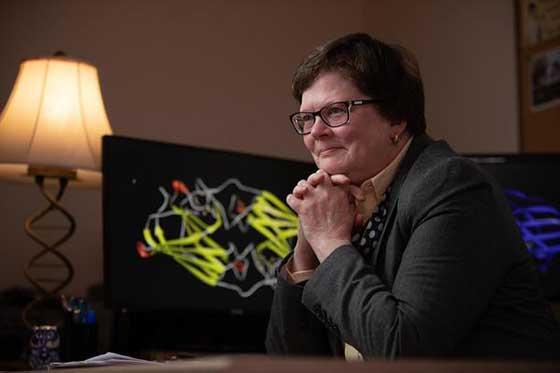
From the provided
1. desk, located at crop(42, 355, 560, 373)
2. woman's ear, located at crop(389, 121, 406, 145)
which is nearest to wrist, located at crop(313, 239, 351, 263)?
woman's ear, located at crop(389, 121, 406, 145)

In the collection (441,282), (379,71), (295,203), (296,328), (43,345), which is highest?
(379,71)

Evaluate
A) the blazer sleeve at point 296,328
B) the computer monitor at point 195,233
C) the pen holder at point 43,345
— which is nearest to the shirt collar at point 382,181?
the blazer sleeve at point 296,328

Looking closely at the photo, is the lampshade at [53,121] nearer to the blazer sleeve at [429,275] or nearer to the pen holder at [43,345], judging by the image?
the pen holder at [43,345]

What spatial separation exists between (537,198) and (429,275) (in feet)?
4.38

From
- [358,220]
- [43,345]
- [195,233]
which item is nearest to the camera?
[358,220]

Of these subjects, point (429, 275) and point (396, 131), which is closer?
point (429, 275)

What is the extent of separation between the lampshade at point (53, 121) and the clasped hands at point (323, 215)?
0.92 meters

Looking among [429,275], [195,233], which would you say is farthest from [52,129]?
[429,275]

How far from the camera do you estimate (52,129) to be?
2.22 meters

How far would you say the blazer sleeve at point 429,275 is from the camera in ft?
3.88

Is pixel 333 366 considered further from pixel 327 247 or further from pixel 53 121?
pixel 53 121

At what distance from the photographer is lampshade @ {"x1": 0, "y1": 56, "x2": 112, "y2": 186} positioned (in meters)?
2.19

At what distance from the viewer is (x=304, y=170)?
94.8 inches

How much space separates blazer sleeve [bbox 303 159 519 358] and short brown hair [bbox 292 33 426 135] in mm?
181
